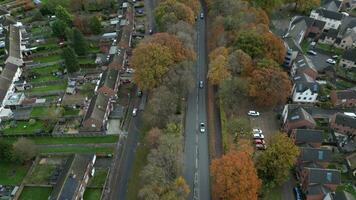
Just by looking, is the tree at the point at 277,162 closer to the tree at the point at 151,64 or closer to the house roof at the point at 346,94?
the house roof at the point at 346,94

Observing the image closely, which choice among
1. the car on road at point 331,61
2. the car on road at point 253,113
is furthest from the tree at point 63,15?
the car on road at point 331,61

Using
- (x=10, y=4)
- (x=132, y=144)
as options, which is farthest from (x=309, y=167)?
(x=10, y=4)

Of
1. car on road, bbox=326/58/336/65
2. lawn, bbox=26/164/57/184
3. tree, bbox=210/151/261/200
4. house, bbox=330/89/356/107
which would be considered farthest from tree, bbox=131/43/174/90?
car on road, bbox=326/58/336/65

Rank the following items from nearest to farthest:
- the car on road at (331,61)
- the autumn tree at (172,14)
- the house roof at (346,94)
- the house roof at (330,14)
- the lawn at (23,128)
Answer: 1. the lawn at (23,128)
2. the house roof at (346,94)
3. the autumn tree at (172,14)
4. the car on road at (331,61)
5. the house roof at (330,14)

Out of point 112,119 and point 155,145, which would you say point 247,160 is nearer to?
point 155,145

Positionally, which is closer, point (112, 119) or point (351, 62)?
point (112, 119)

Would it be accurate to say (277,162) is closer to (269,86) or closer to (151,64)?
(269,86)

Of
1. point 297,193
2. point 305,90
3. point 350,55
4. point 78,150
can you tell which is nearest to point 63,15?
point 78,150
